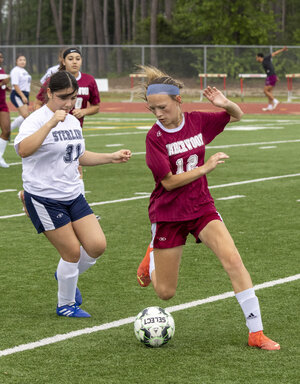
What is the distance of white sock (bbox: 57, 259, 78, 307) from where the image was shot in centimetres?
668

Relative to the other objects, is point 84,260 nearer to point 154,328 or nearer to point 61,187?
point 61,187

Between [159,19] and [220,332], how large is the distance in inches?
2189

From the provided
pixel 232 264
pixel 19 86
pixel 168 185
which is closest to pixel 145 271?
pixel 168 185

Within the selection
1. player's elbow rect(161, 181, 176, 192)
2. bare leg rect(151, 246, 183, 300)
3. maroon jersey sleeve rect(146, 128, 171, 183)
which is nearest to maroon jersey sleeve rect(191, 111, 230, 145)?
maroon jersey sleeve rect(146, 128, 171, 183)

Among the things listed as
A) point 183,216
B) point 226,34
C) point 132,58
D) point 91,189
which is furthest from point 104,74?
point 183,216

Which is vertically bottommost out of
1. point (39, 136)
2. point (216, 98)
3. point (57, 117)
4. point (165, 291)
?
point (165, 291)

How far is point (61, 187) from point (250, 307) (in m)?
1.85

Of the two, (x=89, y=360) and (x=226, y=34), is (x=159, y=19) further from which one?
(x=89, y=360)

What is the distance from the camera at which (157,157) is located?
5.93 m

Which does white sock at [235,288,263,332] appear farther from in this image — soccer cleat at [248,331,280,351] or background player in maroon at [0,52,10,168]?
background player in maroon at [0,52,10,168]

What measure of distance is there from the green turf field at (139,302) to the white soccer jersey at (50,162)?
1.02m

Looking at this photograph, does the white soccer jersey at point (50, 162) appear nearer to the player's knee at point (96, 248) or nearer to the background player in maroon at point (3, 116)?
the player's knee at point (96, 248)

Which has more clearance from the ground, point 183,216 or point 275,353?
point 183,216

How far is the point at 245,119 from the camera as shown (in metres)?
29.4
